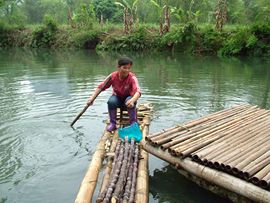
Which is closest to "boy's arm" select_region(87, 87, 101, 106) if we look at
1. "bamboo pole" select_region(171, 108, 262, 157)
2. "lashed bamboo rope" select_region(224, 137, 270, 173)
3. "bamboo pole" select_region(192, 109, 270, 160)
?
"bamboo pole" select_region(171, 108, 262, 157)

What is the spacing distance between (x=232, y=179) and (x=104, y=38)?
92.5 ft

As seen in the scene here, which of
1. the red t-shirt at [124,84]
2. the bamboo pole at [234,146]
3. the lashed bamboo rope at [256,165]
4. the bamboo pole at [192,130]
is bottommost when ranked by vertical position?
the bamboo pole at [192,130]

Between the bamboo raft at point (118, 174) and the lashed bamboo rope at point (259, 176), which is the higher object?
the lashed bamboo rope at point (259, 176)

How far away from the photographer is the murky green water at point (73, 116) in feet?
14.1

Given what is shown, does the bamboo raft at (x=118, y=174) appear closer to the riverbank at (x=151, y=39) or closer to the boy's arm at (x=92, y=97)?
the boy's arm at (x=92, y=97)

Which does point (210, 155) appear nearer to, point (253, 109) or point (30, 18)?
point (253, 109)

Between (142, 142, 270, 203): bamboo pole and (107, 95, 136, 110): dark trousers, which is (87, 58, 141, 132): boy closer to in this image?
(107, 95, 136, 110): dark trousers

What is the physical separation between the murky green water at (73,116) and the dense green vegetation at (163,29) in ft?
27.7

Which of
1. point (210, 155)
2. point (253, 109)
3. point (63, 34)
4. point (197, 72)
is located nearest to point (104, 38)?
point (63, 34)

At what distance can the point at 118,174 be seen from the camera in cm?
395

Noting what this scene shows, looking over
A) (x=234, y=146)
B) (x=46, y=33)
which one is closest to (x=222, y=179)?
(x=234, y=146)

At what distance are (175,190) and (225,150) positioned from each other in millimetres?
795

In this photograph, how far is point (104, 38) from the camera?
3073cm

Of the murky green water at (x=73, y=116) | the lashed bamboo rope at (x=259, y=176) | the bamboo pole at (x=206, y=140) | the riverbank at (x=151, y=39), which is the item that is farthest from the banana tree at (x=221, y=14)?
the lashed bamboo rope at (x=259, y=176)
